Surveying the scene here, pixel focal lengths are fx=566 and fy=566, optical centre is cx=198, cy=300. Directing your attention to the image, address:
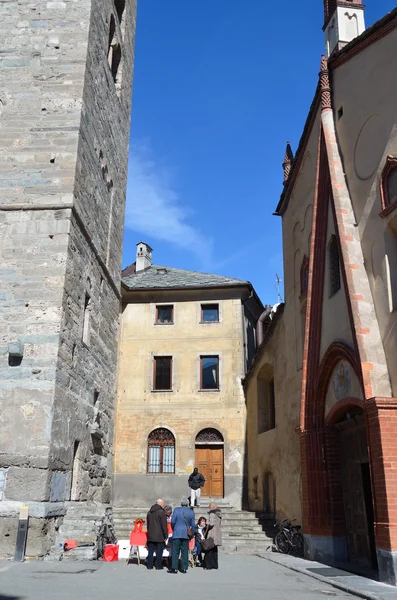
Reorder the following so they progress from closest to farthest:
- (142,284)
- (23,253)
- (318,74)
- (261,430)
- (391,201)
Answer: (391,201) < (23,253) < (318,74) < (261,430) < (142,284)

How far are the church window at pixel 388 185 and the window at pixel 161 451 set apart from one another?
52.1ft

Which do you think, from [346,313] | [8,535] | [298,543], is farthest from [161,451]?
[346,313]

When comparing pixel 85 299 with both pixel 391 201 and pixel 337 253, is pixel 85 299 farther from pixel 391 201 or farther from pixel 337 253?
pixel 391 201

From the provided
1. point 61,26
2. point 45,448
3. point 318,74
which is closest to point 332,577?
point 45,448

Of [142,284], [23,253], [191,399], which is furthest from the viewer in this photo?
[142,284]

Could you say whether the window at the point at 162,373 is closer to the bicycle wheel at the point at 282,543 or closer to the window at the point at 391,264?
the bicycle wheel at the point at 282,543

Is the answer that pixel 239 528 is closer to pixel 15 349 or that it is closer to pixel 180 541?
pixel 180 541

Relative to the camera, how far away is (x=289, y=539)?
13586 millimetres

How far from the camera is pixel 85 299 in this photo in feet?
45.9

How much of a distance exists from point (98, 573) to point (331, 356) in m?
6.19

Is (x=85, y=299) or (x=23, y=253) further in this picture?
(x=85, y=299)

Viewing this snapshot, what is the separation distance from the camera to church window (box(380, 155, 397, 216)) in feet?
33.2

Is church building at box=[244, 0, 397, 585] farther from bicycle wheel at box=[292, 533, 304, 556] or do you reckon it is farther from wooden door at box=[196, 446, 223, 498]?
wooden door at box=[196, 446, 223, 498]

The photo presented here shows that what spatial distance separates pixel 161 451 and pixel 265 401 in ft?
17.4
